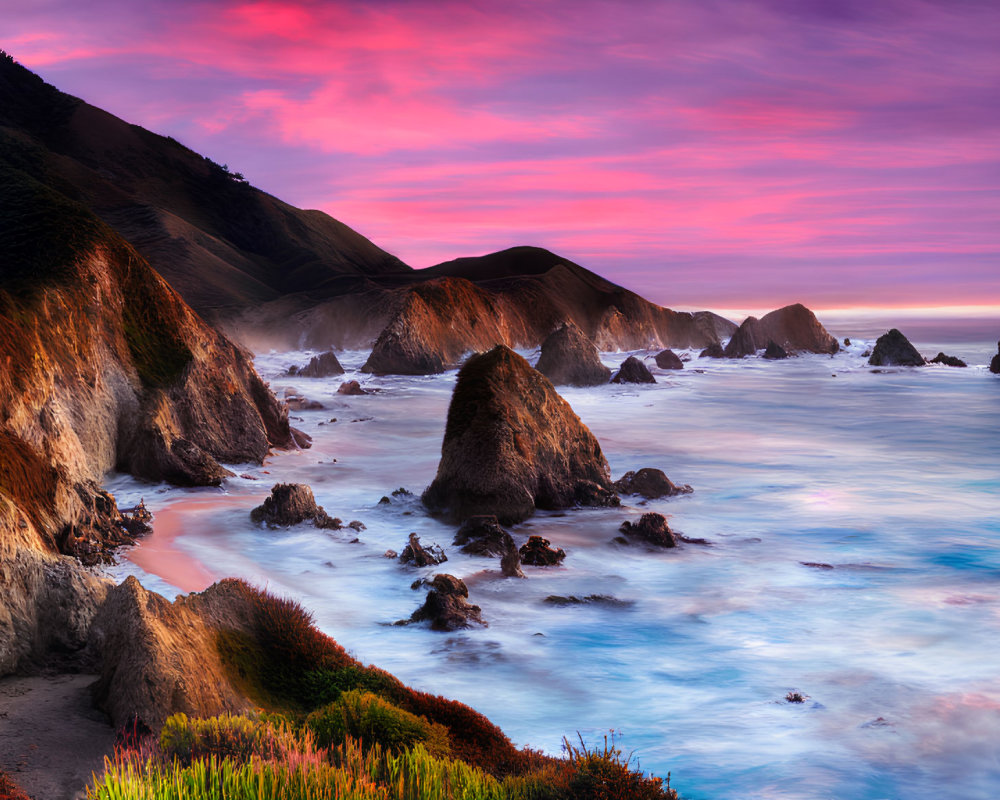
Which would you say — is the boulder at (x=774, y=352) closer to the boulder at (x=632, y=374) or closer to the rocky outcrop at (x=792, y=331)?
the rocky outcrop at (x=792, y=331)

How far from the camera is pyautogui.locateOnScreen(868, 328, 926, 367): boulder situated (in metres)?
89.9

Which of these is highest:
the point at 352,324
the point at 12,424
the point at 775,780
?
the point at 352,324

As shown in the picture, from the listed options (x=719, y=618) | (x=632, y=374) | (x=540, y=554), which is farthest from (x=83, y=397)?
(x=632, y=374)

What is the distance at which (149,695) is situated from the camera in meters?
7.50

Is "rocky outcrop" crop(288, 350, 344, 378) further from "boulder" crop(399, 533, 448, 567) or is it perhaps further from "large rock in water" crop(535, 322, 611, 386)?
"boulder" crop(399, 533, 448, 567)

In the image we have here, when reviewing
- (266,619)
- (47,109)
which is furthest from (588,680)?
(47,109)

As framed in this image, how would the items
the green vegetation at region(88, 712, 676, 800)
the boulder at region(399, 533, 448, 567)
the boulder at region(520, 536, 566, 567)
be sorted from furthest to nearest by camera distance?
the boulder at region(520, 536, 566, 567), the boulder at region(399, 533, 448, 567), the green vegetation at region(88, 712, 676, 800)

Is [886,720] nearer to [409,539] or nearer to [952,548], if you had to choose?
[409,539]

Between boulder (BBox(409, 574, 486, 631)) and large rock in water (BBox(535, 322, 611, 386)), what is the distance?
4939cm

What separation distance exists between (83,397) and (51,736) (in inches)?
476

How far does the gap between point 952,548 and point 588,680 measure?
13119 mm

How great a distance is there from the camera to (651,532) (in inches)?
696

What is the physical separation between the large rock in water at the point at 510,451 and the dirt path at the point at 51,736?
10643 millimetres

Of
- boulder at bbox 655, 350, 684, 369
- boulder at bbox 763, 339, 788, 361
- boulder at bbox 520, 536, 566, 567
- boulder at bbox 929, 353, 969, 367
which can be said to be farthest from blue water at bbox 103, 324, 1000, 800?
boulder at bbox 763, 339, 788, 361
